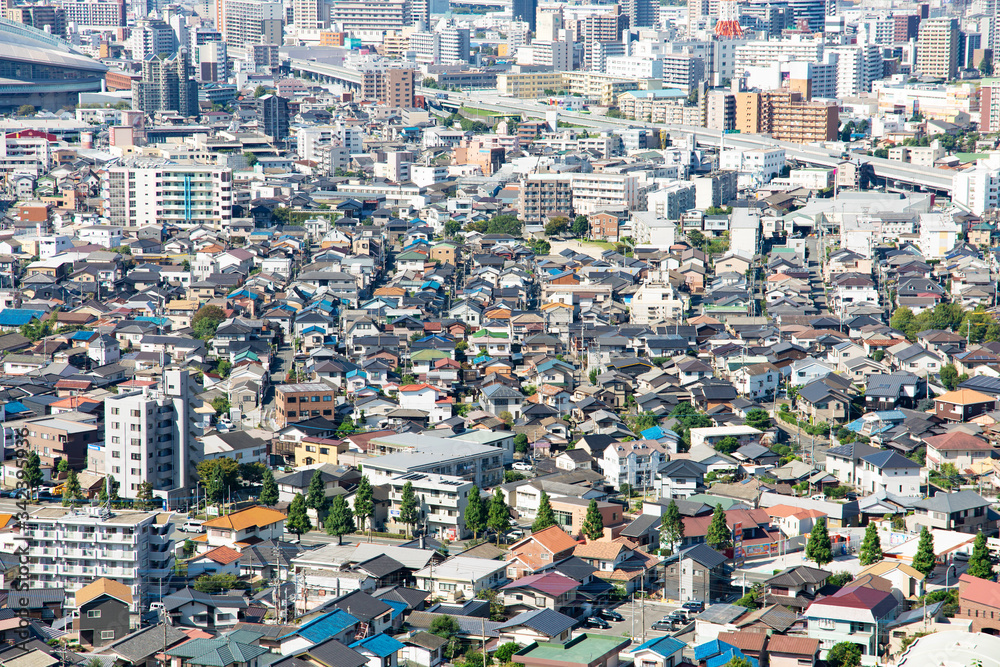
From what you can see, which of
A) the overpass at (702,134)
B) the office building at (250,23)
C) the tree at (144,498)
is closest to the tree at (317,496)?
the tree at (144,498)

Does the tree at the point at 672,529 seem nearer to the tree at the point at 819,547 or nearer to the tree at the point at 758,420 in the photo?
the tree at the point at 819,547

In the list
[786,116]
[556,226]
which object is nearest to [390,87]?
[786,116]

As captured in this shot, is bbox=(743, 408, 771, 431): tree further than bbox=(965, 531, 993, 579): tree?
Yes

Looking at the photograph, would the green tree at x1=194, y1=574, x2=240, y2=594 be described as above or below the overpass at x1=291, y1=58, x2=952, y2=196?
below

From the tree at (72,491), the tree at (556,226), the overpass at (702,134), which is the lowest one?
the tree at (72,491)

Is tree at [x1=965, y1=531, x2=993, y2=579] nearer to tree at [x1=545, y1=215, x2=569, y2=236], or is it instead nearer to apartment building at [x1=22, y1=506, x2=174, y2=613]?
apartment building at [x1=22, y1=506, x2=174, y2=613]

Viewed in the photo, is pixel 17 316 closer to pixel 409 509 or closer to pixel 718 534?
pixel 409 509

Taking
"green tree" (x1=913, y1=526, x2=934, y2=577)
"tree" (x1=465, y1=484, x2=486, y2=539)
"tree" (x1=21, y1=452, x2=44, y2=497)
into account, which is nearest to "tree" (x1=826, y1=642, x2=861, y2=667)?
"green tree" (x1=913, y1=526, x2=934, y2=577)
